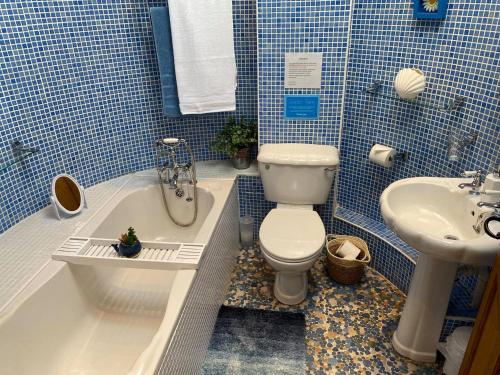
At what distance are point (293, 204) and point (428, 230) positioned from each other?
0.89 metres

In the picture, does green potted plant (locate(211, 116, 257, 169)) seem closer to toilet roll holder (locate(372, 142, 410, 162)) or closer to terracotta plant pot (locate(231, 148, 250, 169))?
terracotta plant pot (locate(231, 148, 250, 169))

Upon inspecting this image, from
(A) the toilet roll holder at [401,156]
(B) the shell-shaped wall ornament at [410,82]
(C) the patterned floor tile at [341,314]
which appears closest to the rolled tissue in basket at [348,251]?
(C) the patterned floor tile at [341,314]

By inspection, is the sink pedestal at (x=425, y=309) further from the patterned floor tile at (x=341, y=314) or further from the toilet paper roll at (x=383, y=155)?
the toilet paper roll at (x=383, y=155)

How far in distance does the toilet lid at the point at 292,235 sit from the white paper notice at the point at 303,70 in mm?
769

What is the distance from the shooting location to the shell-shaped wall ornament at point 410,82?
1954 millimetres

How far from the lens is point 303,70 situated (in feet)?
7.41

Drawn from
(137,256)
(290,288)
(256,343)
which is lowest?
(256,343)

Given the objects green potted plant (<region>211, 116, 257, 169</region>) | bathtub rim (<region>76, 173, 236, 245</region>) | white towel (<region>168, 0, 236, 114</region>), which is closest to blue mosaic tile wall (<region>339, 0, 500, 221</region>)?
green potted plant (<region>211, 116, 257, 169</region>)

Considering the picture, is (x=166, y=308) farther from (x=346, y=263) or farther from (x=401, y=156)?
(x=401, y=156)

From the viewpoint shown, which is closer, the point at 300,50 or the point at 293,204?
the point at 300,50

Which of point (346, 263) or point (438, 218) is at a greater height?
point (438, 218)

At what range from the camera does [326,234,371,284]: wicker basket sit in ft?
7.59

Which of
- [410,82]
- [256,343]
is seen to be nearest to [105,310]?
[256,343]

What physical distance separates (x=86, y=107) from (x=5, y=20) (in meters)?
0.60
